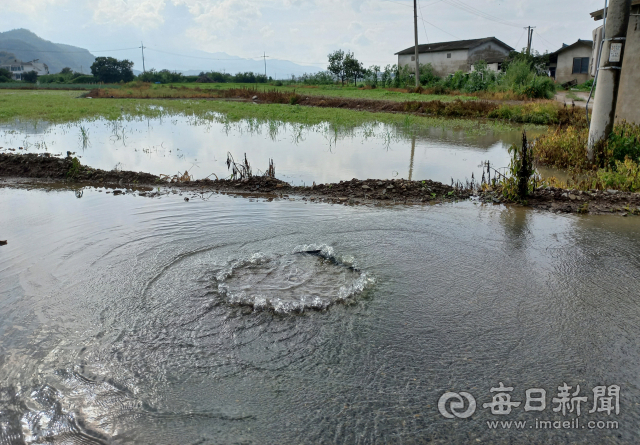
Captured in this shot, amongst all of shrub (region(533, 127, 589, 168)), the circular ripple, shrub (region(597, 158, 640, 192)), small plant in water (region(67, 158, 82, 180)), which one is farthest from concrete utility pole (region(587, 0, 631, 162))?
small plant in water (region(67, 158, 82, 180))

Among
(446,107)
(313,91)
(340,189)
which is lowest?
(340,189)

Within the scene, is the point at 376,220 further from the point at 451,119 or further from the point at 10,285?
the point at 451,119

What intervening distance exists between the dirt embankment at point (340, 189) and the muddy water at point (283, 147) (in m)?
0.96

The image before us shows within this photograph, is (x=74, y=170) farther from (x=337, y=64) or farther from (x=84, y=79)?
(x=84, y=79)

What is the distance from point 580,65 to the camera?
1535 inches

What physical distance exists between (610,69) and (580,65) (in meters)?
36.6

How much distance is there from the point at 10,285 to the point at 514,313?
4954 mm

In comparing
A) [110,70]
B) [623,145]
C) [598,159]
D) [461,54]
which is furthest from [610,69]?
[110,70]

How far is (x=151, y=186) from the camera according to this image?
8648 millimetres

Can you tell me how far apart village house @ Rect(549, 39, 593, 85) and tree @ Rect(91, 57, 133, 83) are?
58330 mm

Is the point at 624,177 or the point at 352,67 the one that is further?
the point at 352,67

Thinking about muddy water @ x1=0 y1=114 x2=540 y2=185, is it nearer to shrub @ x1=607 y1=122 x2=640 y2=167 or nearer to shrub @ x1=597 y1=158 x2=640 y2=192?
shrub @ x1=607 y1=122 x2=640 y2=167

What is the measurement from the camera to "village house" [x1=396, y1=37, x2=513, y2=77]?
45.3 metres

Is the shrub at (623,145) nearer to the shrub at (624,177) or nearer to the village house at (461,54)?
the shrub at (624,177)
